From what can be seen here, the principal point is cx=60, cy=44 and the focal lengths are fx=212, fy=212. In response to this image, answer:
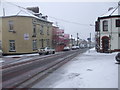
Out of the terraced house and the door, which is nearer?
the door

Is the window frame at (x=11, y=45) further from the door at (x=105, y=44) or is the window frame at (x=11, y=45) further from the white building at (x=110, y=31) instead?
the door at (x=105, y=44)

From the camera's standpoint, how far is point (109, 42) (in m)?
37.6

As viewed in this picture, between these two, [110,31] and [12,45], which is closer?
[110,31]

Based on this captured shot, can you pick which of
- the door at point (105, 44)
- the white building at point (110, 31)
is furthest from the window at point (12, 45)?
the door at point (105, 44)

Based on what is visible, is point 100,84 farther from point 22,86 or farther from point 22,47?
point 22,47

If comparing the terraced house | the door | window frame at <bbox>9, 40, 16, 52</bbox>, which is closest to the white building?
the door

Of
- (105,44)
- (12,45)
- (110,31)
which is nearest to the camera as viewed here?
(110,31)

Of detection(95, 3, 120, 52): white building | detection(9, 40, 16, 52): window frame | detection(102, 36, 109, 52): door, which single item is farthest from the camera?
detection(9, 40, 16, 52): window frame

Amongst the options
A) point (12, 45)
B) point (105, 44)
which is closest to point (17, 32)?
point (12, 45)

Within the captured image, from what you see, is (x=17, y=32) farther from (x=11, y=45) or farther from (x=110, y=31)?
(x=110, y=31)

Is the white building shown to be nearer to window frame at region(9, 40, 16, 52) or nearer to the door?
the door

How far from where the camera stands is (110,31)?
3759 cm

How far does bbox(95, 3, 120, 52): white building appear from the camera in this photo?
36.9 m

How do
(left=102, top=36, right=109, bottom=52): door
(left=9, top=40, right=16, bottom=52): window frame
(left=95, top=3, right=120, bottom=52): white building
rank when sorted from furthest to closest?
(left=9, top=40, right=16, bottom=52): window frame → (left=102, top=36, right=109, bottom=52): door → (left=95, top=3, right=120, bottom=52): white building
